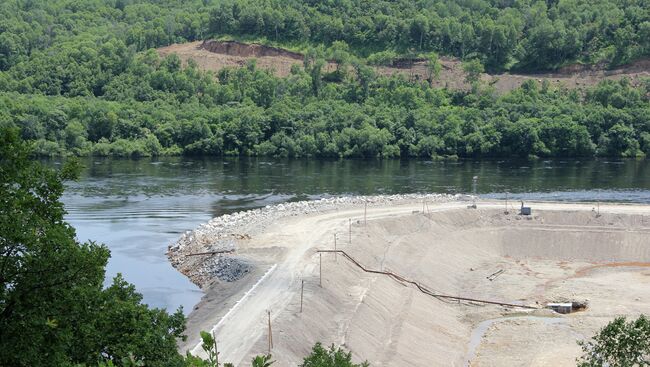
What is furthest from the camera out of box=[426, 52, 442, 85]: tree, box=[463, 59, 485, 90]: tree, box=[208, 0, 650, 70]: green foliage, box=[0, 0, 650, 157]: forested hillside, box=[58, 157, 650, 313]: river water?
box=[426, 52, 442, 85]: tree

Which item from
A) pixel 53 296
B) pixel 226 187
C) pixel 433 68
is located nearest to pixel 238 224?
pixel 226 187

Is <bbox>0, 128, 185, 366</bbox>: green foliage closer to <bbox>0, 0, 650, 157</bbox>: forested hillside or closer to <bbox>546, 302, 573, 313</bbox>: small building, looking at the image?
<bbox>546, 302, 573, 313</bbox>: small building

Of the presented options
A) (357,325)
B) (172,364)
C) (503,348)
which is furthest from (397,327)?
(172,364)

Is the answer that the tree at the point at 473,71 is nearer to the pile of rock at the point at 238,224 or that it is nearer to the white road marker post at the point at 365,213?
the pile of rock at the point at 238,224

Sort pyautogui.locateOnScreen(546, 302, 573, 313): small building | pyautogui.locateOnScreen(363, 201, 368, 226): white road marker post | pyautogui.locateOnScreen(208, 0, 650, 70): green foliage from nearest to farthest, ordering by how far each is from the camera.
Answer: pyautogui.locateOnScreen(546, 302, 573, 313): small building < pyautogui.locateOnScreen(363, 201, 368, 226): white road marker post < pyautogui.locateOnScreen(208, 0, 650, 70): green foliage

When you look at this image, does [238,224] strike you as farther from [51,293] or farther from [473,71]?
[473,71]

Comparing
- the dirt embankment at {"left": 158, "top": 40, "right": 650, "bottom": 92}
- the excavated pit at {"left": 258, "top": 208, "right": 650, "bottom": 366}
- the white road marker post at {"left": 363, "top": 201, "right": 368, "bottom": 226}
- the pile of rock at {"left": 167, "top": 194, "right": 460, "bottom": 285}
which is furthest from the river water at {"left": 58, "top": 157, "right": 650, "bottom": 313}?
the dirt embankment at {"left": 158, "top": 40, "right": 650, "bottom": 92}
